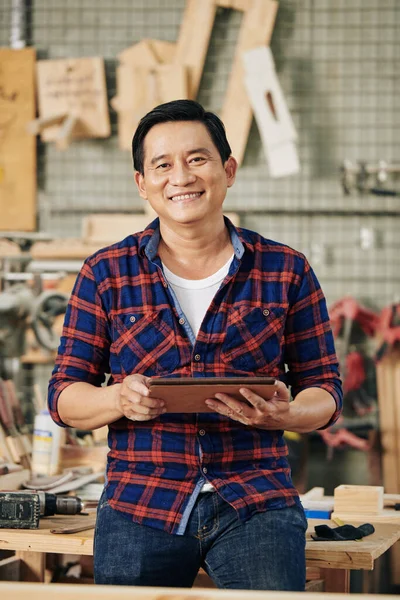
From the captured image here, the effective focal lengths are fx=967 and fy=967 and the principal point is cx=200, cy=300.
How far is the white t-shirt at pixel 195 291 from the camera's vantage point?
219 centimetres

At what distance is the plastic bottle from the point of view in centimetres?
330

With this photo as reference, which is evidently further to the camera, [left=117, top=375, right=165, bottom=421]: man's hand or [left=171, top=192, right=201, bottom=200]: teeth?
[left=171, top=192, right=201, bottom=200]: teeth

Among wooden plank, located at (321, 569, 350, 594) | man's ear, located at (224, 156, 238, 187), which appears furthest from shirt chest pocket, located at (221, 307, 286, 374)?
wooden plank, located at (321, 569, 350, 594)

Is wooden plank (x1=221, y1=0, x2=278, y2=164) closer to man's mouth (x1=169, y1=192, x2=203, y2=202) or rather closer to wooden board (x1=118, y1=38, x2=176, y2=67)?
wooden board (x1=118, y1=38, x2=176, y2=67)

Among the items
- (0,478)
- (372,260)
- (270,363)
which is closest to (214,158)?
(270,363)

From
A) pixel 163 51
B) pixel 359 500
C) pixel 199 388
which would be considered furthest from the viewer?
pixel 163 51

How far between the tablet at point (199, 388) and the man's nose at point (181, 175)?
0.54 meters

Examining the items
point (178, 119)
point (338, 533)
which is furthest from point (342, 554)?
point (178, 119)

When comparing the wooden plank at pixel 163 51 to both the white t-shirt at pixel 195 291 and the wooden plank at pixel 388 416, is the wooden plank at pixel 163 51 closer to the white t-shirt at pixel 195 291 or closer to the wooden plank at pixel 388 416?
the wooden plank at pixel 388 416

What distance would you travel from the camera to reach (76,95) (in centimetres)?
492

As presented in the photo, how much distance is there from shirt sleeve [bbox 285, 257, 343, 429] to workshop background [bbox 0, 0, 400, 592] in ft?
8.01

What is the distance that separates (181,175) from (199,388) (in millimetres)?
587

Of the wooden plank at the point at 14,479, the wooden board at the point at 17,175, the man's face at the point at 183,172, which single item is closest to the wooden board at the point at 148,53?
the wooden board at the point at 17,175

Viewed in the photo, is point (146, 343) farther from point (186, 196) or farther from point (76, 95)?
point (76, 95)
